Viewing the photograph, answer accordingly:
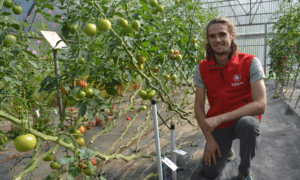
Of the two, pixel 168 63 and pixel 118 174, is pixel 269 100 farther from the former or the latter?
pixel 118 174

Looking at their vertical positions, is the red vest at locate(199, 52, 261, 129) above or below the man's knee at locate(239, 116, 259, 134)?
above

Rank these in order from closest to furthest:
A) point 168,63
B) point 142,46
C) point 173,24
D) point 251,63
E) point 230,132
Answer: point 142,46 < point 251,63 < point 230,132 < point 173,24 < point 168,63

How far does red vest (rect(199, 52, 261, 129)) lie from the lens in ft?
4.19

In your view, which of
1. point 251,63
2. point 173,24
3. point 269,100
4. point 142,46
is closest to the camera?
point 142,46

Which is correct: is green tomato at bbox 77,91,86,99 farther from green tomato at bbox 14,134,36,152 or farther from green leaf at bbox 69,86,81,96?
green tomato at bbox 14,134,36,152

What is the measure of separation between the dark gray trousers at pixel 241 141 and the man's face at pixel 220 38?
1.53 ft

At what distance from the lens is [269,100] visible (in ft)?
10.8

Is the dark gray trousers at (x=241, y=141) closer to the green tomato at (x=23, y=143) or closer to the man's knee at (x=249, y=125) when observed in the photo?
the man's knee at (x=249, y=125)

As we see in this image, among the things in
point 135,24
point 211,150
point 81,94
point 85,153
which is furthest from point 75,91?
point 211,150

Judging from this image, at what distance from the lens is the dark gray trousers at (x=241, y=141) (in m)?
1.19

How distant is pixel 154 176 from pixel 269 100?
2.80 metres

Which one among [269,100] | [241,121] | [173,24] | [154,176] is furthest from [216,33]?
[269,100]

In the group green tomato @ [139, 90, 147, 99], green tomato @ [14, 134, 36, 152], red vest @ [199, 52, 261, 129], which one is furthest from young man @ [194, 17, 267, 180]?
green tomato @ [14, 134, 36, 152]

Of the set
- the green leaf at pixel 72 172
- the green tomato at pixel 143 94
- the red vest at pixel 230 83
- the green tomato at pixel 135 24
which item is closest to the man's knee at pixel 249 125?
the red vest at pixel 230 83
